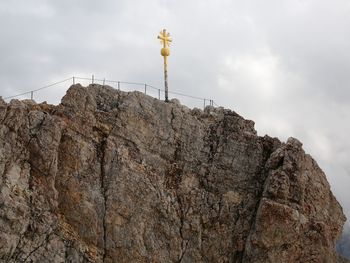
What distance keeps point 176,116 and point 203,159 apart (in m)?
4.22

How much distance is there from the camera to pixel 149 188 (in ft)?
146

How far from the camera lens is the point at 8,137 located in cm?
4200

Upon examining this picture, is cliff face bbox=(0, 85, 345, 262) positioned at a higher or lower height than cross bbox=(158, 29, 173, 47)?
lower

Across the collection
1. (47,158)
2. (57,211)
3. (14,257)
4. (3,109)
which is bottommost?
(14,257)

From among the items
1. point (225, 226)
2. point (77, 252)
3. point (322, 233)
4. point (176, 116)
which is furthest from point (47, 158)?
point (322, 233)

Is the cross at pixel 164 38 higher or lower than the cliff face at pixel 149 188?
higher

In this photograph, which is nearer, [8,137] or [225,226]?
[8,137]

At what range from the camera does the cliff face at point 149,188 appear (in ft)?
136

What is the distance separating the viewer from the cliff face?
136 feet

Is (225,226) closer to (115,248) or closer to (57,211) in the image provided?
(115,248)

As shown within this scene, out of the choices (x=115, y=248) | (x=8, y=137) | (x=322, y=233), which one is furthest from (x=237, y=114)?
(x=8, y=137)

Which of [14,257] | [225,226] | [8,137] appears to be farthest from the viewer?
[225,226]

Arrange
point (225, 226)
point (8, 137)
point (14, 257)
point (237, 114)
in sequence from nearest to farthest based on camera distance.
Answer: point (14, 257), point (8, 137), point (225, 226), point (237, 114)

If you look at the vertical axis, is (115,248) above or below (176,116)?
below
